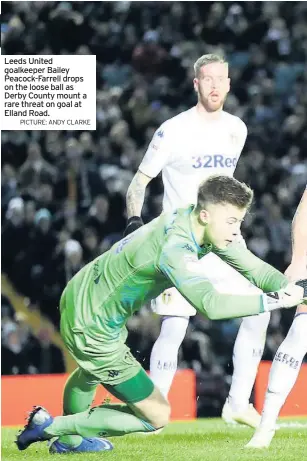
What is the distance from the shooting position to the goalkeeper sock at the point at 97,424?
24.1 feet

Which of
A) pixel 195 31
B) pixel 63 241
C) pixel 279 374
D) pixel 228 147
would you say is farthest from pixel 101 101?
pixel 279 374

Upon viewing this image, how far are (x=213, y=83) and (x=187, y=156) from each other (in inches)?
22.7

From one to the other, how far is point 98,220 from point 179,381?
104 inches

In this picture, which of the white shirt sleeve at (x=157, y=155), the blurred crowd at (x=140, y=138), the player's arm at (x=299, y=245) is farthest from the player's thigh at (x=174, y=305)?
the blurred crowd at (x=140, y=138)

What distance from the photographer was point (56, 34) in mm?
16188

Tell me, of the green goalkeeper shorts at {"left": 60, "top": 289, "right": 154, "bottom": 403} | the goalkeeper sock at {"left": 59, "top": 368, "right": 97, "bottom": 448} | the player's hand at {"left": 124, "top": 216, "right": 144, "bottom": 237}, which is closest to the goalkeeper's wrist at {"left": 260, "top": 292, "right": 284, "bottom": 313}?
the green goalkeeper shorts at {"left": 60, "top": 289, "right": 154, "bottom": 403}

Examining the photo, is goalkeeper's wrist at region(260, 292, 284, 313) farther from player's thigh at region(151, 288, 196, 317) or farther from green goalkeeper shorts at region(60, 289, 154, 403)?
player's thigh at region(151, 288, 196, 317)

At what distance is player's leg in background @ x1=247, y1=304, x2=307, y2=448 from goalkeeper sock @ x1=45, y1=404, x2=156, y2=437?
2.87 ft

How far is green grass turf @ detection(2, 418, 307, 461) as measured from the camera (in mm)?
7449

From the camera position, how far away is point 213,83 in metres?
9.02

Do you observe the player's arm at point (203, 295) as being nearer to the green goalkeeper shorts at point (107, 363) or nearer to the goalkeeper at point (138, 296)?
the goalkeeper at point (138, 296)

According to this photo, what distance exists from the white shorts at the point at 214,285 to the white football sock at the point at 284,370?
3.82 feet

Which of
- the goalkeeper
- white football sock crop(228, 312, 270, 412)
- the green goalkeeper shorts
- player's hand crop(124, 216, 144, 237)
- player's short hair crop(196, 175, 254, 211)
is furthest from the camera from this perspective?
white football sock crop(228, 312, 270, 412)

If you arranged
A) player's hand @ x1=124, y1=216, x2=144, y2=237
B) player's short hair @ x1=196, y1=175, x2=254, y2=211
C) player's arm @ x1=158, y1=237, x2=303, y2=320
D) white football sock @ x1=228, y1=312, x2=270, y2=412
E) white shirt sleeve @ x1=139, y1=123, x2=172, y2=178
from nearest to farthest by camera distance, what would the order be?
1. player's arm @ x1=158, y1=237, x2=303, y2=320
2. player's short hair @ x1=196, y1=175, x2=254, y2=211
3. player's hand @ x1=124, y1=216, x2=144, y2=237
4. white shirt sleeve @ x1=139, y1=123, x2=172, y2=178
5. white football sock @ x1=228, y1=312, x2=270, y2=412
